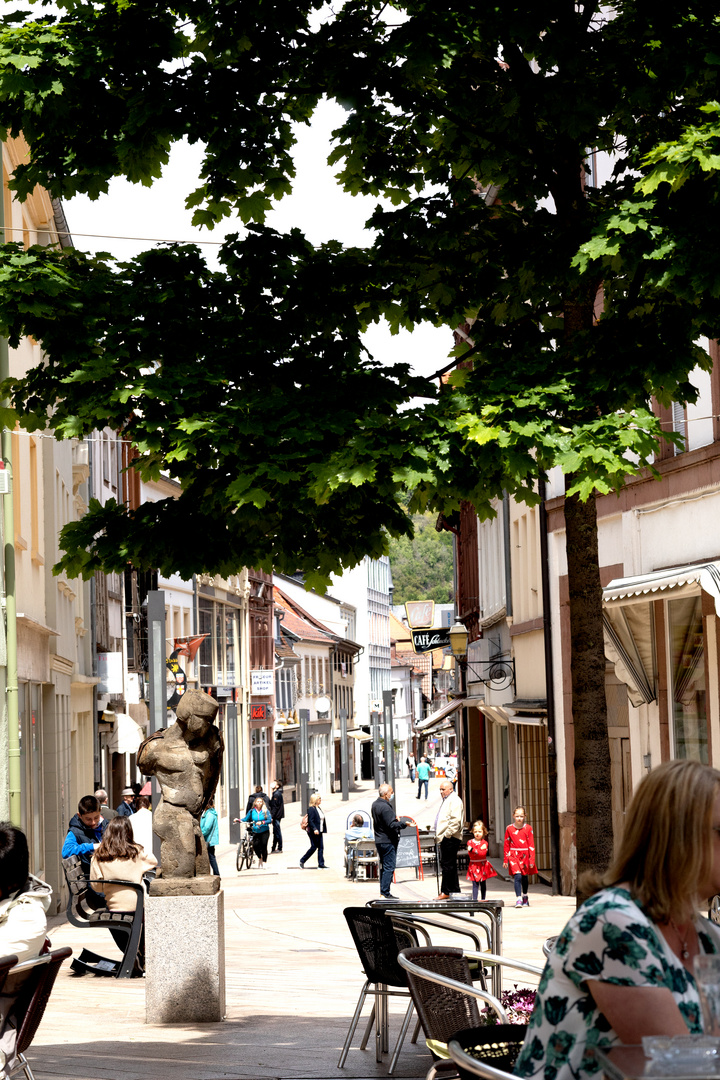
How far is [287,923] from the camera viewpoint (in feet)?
68.4

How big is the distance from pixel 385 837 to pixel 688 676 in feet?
23.7

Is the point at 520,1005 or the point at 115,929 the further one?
the point at 115,929

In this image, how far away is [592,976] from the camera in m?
3.66

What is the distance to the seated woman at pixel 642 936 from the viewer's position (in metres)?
3.62

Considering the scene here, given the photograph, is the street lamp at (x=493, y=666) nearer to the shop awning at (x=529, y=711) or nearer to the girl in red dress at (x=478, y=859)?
the shop awning at (x=529, y=711)

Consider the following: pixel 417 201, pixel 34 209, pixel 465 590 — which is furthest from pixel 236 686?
pixel 417 201

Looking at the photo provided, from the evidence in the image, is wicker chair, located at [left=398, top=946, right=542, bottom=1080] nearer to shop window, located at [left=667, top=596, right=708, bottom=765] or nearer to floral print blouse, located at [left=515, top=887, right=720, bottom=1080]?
floral print blouse, located at [left=515, top=887, right=720, bottom=1080]

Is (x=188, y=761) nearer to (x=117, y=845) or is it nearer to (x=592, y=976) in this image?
(x=117, y=845)

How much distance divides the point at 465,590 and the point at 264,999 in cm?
3150

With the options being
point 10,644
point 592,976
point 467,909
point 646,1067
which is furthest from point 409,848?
point 646,1067

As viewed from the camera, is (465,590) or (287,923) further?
(465,590)

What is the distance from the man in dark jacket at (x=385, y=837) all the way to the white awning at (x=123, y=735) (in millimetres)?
14508

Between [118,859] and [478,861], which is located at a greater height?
[118,859]

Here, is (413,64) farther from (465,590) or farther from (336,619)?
(336,619)
